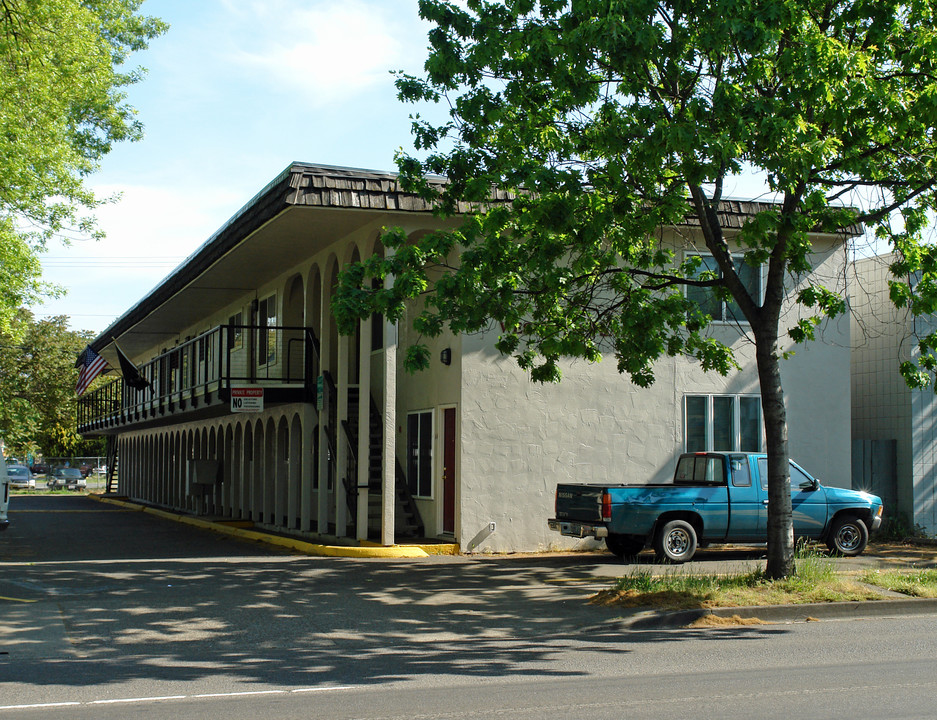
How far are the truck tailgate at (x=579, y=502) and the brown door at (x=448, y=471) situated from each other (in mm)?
2682

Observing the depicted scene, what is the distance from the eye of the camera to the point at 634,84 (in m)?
11.7

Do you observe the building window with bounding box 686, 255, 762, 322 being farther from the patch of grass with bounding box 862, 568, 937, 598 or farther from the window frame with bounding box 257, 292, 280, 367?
the window frame with bounding box 257, 292, 280, 367

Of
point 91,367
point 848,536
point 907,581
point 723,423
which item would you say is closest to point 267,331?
point 91,367

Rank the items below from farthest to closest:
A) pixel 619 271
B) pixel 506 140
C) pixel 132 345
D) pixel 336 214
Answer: pixel 132 345 → pixel 336 214 → pixel 619 271 → pixel 506 140

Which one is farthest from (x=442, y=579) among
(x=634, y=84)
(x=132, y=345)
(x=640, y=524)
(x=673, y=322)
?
(x=132, y=345)

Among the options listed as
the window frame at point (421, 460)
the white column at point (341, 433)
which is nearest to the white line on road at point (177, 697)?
the white column at point (341, 433)

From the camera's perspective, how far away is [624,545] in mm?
16688

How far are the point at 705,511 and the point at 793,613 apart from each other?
4.95 meters

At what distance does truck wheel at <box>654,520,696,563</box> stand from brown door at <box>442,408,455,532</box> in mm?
4193

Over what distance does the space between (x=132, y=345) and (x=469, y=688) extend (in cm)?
3712

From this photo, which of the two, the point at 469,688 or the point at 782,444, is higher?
the point at 782,444

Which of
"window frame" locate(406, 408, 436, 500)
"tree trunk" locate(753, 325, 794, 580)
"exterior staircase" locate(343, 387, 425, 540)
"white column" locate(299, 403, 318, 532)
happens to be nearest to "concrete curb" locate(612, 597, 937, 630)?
"tree trunk" locate(753, 325, 794, 580)

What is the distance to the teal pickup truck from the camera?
16000mm

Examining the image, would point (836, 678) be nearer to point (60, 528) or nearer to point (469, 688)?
point (469, 688)
